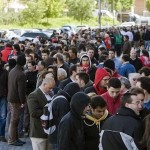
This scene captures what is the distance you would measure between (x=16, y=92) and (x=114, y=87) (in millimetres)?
3190

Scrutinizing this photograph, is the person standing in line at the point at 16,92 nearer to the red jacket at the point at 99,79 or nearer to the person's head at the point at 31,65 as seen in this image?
the person's head at the point at 31,65

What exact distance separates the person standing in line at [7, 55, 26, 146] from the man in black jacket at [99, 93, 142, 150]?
4406mm

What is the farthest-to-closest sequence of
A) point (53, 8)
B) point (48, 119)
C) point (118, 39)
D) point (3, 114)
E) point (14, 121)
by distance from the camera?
point (53, 8) < point (118, 39) < point (3, 114) < point (14, 121) < point (48, 119)

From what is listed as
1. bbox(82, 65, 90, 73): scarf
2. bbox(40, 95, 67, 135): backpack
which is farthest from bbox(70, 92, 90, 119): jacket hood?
bbox(82, 65, 90, 73): scarf

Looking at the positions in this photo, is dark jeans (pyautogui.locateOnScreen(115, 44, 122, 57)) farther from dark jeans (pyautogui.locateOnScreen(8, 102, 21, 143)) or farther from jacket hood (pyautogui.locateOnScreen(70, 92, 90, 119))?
jacket hood (pyautogui.locateOnScreen(70, 92, 90, 119))

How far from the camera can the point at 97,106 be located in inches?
258

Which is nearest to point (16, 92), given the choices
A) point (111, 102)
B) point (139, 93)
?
point (111, 102)

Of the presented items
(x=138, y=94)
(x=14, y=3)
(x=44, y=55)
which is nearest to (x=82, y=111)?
(x=138, y=94)

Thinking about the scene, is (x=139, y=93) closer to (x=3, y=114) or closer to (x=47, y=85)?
(x=47, y=85)

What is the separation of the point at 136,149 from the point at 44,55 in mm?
8003

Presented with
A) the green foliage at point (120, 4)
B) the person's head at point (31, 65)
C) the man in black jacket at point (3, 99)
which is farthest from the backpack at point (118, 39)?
the green foliage at point (120, 4)

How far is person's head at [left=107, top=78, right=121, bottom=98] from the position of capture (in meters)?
7.53

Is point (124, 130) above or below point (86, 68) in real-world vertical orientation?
above

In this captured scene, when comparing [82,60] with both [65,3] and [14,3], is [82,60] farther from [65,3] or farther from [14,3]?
[14,3]
